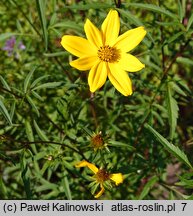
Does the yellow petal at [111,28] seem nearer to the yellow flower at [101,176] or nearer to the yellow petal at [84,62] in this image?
the yellow petal at [84,62]

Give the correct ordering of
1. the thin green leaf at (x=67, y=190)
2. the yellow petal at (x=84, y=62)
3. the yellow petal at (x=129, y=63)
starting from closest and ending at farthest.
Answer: the yellow petal at (x=84, y=62) → the yellow petal at (x=129, y=63) → the thin green leaf at (x=67, y=190)

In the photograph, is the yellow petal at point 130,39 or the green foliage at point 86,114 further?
the green foliage at point 86,114

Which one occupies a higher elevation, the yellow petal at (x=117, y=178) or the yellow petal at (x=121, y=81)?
the yellow petal at (x=121, y=81)

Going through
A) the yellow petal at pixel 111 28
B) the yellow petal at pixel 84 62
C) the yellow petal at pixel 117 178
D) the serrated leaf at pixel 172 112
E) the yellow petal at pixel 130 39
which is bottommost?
the yellow petal at pixel 117 178

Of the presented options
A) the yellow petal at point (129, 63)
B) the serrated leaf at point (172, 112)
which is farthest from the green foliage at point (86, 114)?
the yellow petal at point (129, 63)

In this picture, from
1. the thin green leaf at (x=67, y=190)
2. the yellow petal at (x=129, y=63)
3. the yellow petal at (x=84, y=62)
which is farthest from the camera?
the thin green leaf at (x=67, y=190)

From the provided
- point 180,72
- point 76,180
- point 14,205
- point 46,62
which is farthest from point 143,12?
point 14,205

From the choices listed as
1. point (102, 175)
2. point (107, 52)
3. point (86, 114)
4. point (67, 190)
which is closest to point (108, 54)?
point (107, 52)
